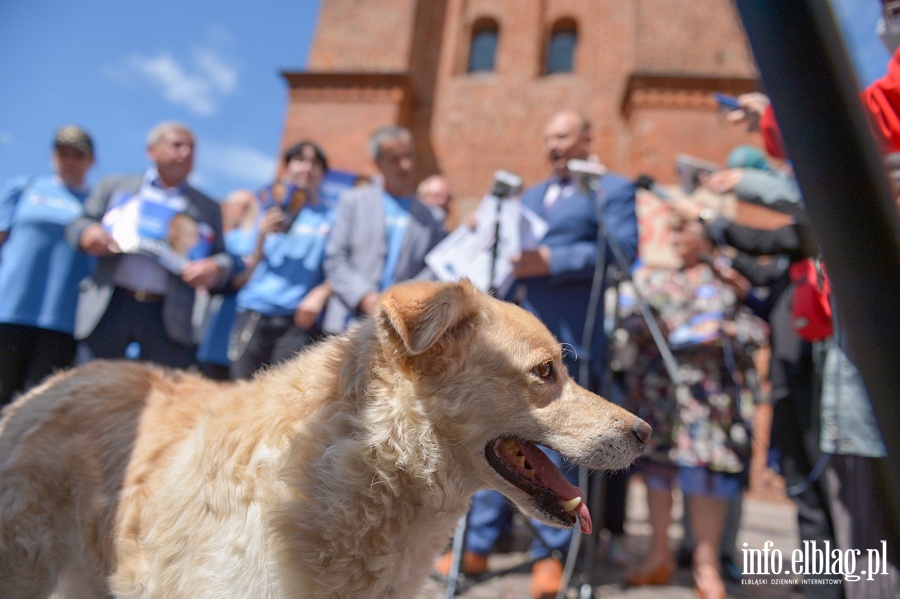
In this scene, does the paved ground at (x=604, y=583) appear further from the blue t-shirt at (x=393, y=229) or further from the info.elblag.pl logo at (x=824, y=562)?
the blue t-shirt at (x=393, y=229)

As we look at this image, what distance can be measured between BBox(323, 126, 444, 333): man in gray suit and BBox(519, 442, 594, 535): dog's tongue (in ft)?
6.37

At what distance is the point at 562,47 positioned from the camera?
1395cm

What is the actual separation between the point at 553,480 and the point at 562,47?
45.7 ft

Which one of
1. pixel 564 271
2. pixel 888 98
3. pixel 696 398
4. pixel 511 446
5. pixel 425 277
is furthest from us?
pixel 696 398

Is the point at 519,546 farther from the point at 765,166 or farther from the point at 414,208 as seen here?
the point at 765,166

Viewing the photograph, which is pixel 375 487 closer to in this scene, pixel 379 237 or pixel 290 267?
pixel 379 237

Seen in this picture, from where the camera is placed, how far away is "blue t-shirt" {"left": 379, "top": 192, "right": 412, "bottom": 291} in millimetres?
4141

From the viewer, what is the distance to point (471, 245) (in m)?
3.79

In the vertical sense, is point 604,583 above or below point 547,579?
below

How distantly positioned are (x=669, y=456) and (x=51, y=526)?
3.60 meters

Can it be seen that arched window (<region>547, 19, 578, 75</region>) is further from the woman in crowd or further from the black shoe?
the black shoe

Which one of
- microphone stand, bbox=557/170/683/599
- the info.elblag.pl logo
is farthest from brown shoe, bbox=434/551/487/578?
the info.elblag.pl logo

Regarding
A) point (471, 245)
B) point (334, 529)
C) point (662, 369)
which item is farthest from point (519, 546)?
point (334, 529)

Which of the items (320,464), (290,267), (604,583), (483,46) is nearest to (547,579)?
(604,583)
